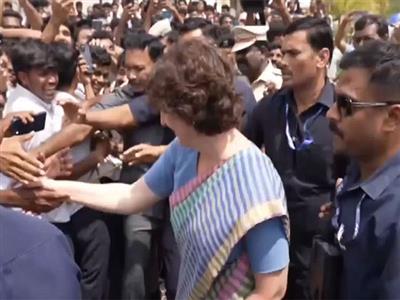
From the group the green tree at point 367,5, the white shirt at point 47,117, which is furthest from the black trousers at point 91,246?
the green tree at point 367,5

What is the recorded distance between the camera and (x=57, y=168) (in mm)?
3238

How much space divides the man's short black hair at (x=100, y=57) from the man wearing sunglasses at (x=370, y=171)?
15.3ft

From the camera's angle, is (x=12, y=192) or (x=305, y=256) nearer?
(x=12, y=192)

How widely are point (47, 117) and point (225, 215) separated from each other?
162 cm

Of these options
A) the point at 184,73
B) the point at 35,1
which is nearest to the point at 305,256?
the point at 184,73

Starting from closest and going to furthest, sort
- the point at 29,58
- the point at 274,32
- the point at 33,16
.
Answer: the point at 29,58 → the point at 33,16 → the point at 274,32

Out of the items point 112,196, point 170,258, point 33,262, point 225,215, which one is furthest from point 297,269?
point 33,262

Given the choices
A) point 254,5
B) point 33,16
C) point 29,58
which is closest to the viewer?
point 29,58

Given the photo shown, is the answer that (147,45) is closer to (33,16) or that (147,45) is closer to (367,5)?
(33,16)

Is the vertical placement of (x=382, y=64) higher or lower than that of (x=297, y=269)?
higher

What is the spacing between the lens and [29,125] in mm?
3338

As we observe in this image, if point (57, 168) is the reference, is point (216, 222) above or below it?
above

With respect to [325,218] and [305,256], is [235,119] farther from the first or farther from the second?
[305,256]

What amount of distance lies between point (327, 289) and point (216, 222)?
0.35 metres
